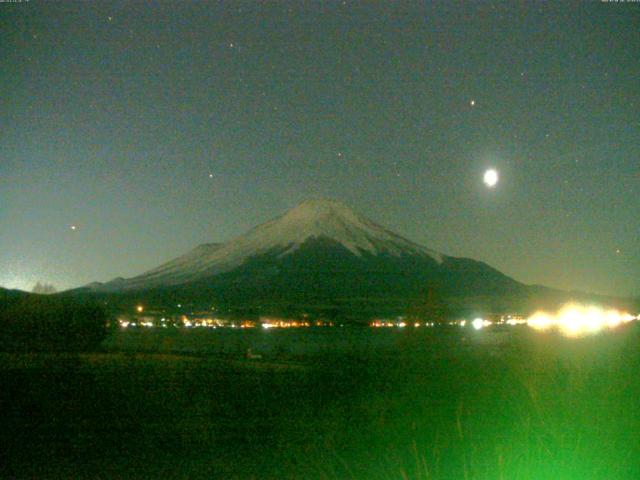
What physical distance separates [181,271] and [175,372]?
443 ft

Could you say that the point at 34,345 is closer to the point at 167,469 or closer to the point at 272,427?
the point at 272,427

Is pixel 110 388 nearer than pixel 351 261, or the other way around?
pixel 110 388

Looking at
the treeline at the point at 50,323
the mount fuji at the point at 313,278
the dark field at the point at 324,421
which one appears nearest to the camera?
the dark field at the point at 324,421

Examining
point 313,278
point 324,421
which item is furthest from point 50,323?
point 313,278

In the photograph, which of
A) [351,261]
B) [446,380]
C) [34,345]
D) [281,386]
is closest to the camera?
[281,386]

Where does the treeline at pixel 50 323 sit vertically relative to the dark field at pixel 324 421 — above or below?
above

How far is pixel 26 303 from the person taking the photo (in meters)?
33.3

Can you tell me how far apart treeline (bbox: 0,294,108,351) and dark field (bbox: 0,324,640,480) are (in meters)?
10.8

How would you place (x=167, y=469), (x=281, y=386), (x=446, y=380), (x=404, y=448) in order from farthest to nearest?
(x=446, y=380) → (x=281, y=386) → (x=404, y=448) → (x=167, y=469)

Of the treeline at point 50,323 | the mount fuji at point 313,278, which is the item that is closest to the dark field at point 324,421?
the treeline at point 50,323

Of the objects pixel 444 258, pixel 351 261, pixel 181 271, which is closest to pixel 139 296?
pixel 181 271

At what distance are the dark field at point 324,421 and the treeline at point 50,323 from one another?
10800 millimetres

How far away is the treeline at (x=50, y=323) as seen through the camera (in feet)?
108

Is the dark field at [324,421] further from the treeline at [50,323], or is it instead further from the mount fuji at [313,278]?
the mount fuji at [313,278]
